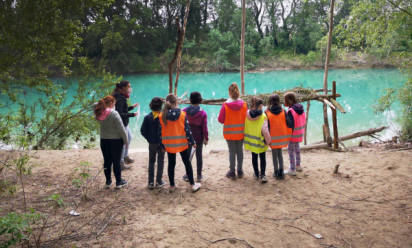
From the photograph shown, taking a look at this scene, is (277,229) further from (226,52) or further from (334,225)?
(226,52)

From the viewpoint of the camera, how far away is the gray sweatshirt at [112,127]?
154 inches

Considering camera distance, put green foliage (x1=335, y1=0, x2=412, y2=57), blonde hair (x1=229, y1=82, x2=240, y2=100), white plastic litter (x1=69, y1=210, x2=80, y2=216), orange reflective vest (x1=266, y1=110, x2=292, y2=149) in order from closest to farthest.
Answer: white plastic litter (x1=69, y1=210, x2=80, y2=216), blonde hair (x1=229, y1=82, x2=240, y2=100), orange reflective vest (x1=266, y1=110, x2=292, y2=149), green foliage (x1=335, y1=0, x2=412, y2=57)

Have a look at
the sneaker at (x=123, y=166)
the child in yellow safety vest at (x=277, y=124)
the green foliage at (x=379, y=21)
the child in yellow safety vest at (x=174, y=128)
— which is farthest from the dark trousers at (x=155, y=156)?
the green foliage at (x=379, y=21)

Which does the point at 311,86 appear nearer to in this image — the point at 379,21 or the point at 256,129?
the point at 379,21

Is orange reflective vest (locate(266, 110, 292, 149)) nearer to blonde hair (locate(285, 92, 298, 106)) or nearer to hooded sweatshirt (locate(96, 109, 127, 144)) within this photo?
blonde hair (locate(285, 92, 298, 106))

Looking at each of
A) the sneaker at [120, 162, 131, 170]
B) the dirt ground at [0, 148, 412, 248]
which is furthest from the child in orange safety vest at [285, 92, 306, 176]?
the sneaker at [120, 162, 131, 170]

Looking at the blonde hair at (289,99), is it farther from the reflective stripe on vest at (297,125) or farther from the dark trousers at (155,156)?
the dark trousers at (155,156)

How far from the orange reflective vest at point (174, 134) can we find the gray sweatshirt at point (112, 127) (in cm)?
58

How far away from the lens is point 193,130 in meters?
4.34

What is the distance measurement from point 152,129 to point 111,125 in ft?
1.88

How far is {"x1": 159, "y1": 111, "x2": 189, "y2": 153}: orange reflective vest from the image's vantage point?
3.95 meters

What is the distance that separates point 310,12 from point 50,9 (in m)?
42.8

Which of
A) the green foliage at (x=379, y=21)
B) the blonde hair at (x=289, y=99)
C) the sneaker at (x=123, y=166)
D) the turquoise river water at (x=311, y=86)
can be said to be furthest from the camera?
the turquoise river water at (x=311, y=86)

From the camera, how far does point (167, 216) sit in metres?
3.47
